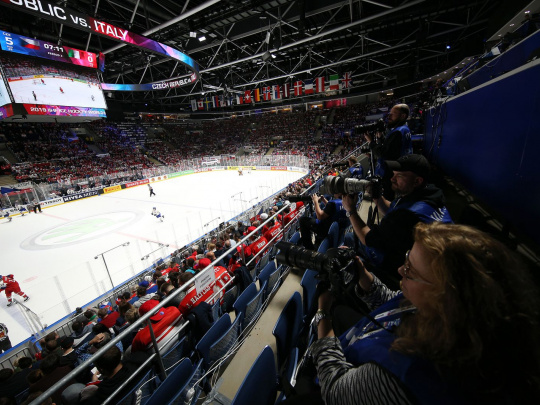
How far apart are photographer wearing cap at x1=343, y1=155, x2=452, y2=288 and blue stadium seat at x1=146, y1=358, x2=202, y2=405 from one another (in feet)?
6.03

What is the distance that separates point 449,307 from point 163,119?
48767 millimetres

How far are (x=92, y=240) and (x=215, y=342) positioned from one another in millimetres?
11255

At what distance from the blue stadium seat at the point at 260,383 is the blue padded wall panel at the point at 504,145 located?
8.12 ft

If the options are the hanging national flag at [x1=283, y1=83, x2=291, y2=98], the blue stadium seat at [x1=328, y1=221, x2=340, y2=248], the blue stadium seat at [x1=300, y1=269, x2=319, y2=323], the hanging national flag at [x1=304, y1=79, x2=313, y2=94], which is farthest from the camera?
the hanging national flag at [x1=283, y1=83, x2=291, y2=98]

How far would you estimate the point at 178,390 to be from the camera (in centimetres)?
191

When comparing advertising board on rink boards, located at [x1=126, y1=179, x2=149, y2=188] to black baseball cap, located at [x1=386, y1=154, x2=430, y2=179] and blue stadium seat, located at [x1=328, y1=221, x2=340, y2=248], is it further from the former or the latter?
black baseball cap, located at [x1=386, y1=154, x2=430, y2=179]

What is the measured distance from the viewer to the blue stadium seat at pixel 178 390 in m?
1.74

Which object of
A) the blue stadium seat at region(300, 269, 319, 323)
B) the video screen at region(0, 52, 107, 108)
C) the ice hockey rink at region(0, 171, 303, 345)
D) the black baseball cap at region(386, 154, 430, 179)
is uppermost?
the video screen at region(0, 52, 107, 108)

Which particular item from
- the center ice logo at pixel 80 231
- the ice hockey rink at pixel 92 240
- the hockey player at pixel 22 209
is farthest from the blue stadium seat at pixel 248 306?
the hockey player at pixel 22 209

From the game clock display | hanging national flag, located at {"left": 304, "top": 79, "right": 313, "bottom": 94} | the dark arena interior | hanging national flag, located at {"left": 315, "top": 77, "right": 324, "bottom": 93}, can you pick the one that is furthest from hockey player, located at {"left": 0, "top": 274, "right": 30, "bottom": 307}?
hanging national flag, located at {"left": 315, "top": 77, "right": 324, "bottom": 93}

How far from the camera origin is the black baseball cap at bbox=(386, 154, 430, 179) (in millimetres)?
1996

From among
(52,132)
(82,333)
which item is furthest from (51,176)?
(82,333)

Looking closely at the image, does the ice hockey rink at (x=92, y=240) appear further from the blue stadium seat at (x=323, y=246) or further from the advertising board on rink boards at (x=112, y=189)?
the blue stadium seat at (x=323, y=246)

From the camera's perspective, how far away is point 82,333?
4.24 metres
